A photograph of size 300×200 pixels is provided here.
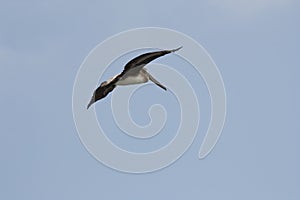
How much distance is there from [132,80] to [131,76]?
186 millimetres

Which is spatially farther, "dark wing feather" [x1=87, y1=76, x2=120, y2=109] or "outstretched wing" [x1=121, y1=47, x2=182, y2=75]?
"dark wing feather" [x1=87, y1=76, x2=120, y2=109]

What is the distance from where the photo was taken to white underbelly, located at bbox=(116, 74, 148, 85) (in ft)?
48.5

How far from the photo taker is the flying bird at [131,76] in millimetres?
14078

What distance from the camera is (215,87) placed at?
58.9ft

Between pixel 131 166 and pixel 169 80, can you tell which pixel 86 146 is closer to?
pixel 131 166

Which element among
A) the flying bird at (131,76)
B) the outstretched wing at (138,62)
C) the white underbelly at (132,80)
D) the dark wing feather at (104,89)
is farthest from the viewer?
the dark wing feather at (104,89)

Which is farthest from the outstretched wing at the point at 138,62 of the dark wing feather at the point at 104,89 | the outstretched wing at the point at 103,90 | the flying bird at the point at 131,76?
the outstretched wing at the point at 103,90

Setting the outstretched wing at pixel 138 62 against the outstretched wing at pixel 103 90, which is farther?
the outstretched wing at pixel 103 90

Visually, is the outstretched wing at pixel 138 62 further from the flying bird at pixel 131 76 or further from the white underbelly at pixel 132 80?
the white underbelly at pixel 132 80

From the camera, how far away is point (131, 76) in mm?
14695

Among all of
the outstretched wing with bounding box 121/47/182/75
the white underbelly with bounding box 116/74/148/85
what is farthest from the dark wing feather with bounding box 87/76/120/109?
the outstretched wing with bounding box 121/47/182/75

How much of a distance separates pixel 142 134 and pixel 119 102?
87 centimetres

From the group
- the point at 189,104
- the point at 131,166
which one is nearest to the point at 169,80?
the point at 189,104

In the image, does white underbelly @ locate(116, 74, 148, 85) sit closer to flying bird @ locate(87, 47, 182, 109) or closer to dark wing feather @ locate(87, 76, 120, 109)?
flying bird @ locate(87, 47, 182, 109)
